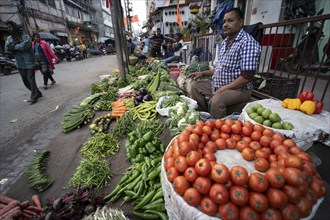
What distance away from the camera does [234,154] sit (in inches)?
69.1

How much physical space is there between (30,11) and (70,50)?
7266mm

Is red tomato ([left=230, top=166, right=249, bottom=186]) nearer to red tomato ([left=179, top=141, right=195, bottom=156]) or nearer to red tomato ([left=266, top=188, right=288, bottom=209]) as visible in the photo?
red tomato ([left=266, top=188, right=288, bottom=209])

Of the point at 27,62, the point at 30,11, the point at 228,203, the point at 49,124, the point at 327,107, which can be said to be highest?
the point at 30,11

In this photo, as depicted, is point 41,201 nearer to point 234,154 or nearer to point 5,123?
point 234,154

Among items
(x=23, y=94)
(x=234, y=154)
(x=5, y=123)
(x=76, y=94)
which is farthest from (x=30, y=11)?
(x=234, y=154)

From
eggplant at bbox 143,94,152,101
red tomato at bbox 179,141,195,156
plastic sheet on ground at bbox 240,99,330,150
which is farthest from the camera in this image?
eggplant at bbox 143,94,152,101

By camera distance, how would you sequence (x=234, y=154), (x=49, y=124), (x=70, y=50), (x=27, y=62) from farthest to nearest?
(x=70, y=50) → (x=27, y=62) → (x=49, y=124) → (x=234, y=154)

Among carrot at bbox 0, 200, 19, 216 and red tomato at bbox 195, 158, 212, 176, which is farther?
carrot at bbox 0, 200, 19, 216

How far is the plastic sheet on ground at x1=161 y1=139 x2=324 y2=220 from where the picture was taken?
136cm

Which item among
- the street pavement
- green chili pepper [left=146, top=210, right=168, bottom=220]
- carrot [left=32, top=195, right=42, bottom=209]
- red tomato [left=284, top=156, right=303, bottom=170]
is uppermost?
red tomato [left=284, top=156, right=303, bottom=170]

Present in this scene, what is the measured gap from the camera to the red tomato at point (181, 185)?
1.48 m

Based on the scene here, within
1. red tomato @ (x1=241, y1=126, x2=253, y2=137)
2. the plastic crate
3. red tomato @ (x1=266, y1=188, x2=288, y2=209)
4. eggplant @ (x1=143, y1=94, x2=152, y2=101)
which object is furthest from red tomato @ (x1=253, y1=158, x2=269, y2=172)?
eggplant @ (x1=143, y1=94, x2=152, y2=101)

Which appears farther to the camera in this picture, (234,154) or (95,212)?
(95,212)

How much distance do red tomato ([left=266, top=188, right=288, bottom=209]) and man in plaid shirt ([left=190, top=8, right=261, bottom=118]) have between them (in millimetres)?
1989
